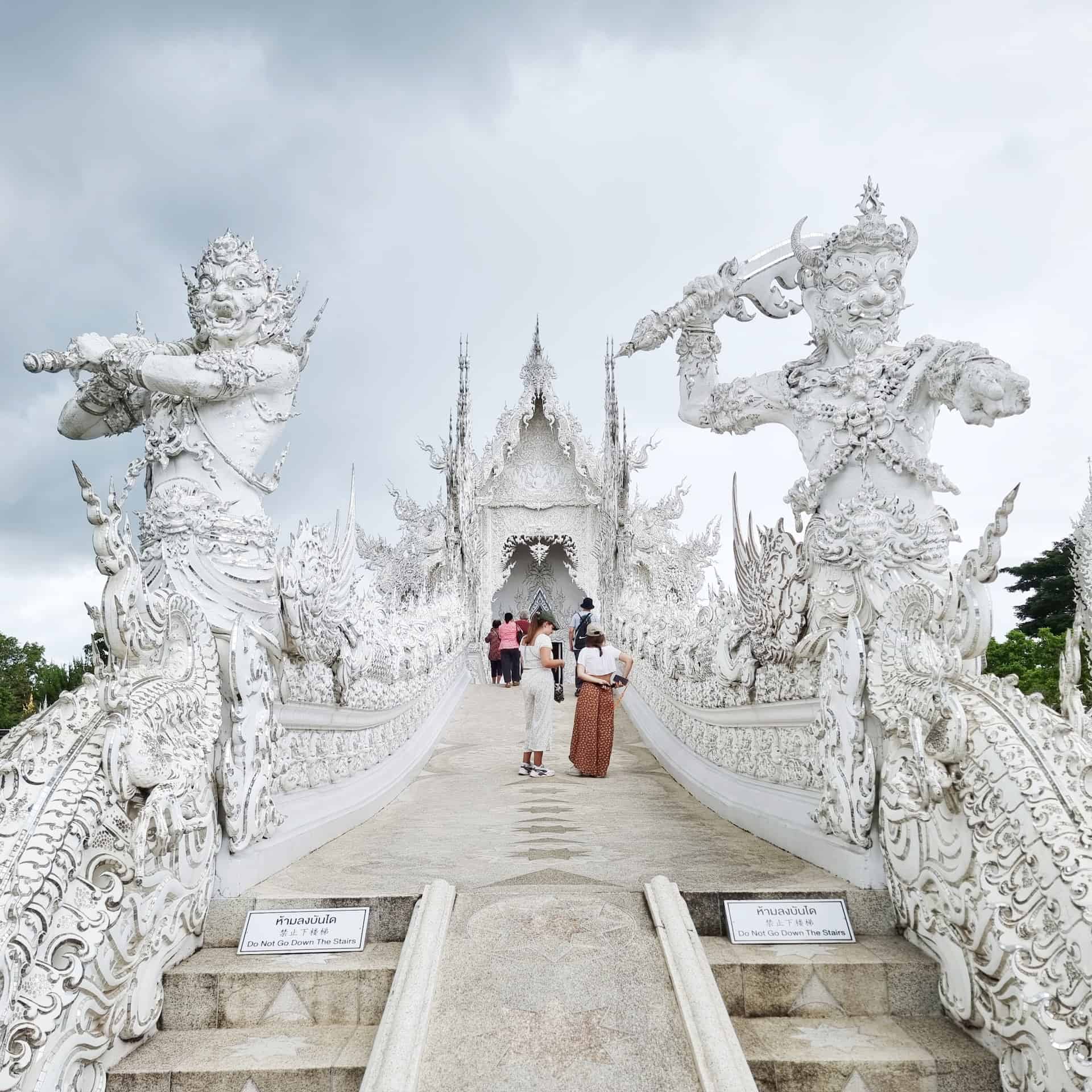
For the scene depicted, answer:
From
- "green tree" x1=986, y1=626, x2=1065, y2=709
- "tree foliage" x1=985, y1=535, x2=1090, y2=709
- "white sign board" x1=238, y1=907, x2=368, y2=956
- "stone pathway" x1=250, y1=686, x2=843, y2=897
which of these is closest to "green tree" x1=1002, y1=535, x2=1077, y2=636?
"tree foliage" x1=985, y1=535, x2=1090, y2=709

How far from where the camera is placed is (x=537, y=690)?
19.5 feet

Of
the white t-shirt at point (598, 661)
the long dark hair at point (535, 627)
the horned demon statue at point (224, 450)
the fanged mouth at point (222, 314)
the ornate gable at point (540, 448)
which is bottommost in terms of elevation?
the white t-shirt at point (598, 661)

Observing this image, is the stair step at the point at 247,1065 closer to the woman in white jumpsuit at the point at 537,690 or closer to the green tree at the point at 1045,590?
the woman in white jumpsuit at the point at 537,690

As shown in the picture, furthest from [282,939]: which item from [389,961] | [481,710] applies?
[481,710]

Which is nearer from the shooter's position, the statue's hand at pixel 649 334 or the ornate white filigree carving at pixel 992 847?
the ornate white filigree carving at pixel 992 847

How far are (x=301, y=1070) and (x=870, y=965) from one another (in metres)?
1.50

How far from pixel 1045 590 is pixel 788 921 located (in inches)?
531

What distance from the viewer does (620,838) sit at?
3.97m

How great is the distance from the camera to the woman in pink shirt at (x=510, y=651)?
12422mm

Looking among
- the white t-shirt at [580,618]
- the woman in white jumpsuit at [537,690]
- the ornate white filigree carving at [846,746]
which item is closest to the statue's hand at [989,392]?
the ornate white filigree carving at [846,746]

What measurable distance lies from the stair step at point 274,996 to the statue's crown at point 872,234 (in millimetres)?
2988

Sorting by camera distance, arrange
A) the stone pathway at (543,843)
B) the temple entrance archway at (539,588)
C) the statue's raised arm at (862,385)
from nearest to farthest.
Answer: the stone pathway at (543,843), the statue's raised arm at (862,385), the temple entrance archway at (539,588)

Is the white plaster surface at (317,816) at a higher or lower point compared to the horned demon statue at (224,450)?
lower

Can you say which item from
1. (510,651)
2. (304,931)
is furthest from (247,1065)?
(510,651)
